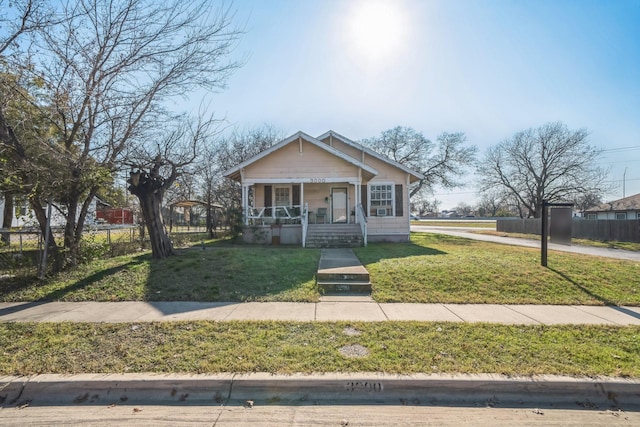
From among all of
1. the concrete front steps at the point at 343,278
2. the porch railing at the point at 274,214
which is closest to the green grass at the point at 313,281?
the concrete front steps at the point at 343,278

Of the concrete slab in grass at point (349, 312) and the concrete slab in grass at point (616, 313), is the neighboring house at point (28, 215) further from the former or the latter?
the concrete slab in grass at point (616, 313)

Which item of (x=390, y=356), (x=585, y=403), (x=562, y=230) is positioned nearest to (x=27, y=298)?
(x=390, y=356)

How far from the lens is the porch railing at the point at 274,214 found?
1478 centimetres

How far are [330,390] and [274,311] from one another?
2.54 m

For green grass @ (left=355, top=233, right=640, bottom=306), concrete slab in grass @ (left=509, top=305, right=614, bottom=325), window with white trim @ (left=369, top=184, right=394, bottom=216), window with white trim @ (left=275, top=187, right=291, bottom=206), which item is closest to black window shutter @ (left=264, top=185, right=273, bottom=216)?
window with white trim @ (left=275, top=187, right=291, bottom=206)

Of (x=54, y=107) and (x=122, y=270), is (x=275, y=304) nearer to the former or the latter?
(x=122, y=270)

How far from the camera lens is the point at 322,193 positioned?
17.6m

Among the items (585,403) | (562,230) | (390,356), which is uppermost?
(562,230)

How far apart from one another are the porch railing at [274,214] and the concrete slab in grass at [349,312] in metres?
8.68

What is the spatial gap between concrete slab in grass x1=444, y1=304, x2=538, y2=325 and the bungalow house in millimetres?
7769

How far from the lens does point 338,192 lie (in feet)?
57.7

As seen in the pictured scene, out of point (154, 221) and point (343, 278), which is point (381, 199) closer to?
point (343, 278)

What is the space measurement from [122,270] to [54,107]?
4633 millimetres

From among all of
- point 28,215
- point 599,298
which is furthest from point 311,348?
point 28,215
